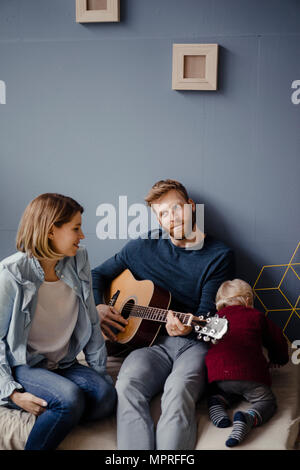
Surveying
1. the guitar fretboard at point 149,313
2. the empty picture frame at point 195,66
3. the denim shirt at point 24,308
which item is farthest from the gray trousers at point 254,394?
the empty picture frame at point 195,66

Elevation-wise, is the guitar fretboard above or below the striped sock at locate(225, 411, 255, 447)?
above

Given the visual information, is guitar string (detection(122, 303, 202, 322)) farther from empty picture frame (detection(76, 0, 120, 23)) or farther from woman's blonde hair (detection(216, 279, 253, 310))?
empty picture frame (detection(76, 0, 120, 23))

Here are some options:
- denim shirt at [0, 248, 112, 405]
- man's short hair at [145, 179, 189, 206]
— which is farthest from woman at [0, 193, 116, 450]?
man's short hair at [145, 179, 189, 206]

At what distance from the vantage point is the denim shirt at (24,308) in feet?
4.89

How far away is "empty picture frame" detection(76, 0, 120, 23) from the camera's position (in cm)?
206

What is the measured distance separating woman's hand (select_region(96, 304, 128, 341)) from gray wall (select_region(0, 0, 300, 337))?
15.2 inches

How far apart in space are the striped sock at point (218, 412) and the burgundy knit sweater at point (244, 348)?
7 centimetres

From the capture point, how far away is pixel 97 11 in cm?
207

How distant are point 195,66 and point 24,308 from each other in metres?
1.29

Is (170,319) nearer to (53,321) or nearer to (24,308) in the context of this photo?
(53,321)

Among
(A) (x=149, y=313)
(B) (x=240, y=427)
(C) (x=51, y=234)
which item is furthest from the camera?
(A) (x=149, y=313)

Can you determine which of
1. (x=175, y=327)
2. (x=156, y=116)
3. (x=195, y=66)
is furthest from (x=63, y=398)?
(x=195, y=66)

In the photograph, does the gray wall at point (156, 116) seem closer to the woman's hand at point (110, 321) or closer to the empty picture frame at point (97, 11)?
the empty picture frame at point (97, 11)

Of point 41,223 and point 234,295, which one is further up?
point 41,223
